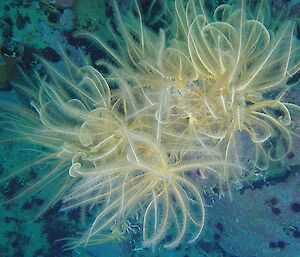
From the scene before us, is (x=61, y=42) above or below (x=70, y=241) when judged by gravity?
above

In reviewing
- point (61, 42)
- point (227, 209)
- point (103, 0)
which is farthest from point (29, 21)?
point (227, 209)

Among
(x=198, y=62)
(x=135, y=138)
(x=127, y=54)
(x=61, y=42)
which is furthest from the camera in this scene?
(x=61, y=42)

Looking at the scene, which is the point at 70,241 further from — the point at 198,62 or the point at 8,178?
the point at 198,62

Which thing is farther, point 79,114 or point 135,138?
point 79,114

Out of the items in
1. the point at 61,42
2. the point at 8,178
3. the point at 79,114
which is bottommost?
the point at 8,178

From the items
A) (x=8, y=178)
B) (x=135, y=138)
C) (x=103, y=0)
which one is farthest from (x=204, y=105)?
→ (x=8, y=178)

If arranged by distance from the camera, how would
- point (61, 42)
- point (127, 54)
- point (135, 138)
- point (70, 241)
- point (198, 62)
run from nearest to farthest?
point (135, 138)
point (198, 62)
point (127, 54)
point (61, 42)
point (70, 241)

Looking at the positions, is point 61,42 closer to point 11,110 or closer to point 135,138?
point 11,110
